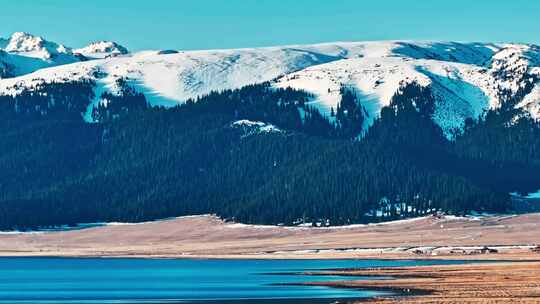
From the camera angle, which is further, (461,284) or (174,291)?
(174,291)

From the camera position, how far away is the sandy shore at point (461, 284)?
429 feet

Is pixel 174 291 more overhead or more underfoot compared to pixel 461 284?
more underfoot

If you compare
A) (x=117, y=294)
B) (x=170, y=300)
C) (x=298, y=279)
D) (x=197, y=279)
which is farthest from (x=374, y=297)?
(x=197, y=279)

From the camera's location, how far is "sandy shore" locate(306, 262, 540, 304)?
131 meters

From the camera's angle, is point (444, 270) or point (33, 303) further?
point (444, 270)

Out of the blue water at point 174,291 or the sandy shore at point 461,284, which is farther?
the blue water at point 174,291

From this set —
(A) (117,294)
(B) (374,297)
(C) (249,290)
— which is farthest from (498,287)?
(A) (117,294)

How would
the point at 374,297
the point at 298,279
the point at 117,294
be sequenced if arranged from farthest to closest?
the point at 298,279 < the point at 117,294 < the point at 374,297

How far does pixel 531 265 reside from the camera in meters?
188

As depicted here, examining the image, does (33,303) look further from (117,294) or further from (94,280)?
(94,280)

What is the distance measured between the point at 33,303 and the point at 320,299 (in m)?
28.6

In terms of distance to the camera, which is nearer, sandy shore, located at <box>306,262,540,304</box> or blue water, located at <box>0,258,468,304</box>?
sandy shore, located at <box>306,262,540,304</box>

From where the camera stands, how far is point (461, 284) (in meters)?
153

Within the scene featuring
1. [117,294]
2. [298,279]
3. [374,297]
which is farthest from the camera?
[298,279]
